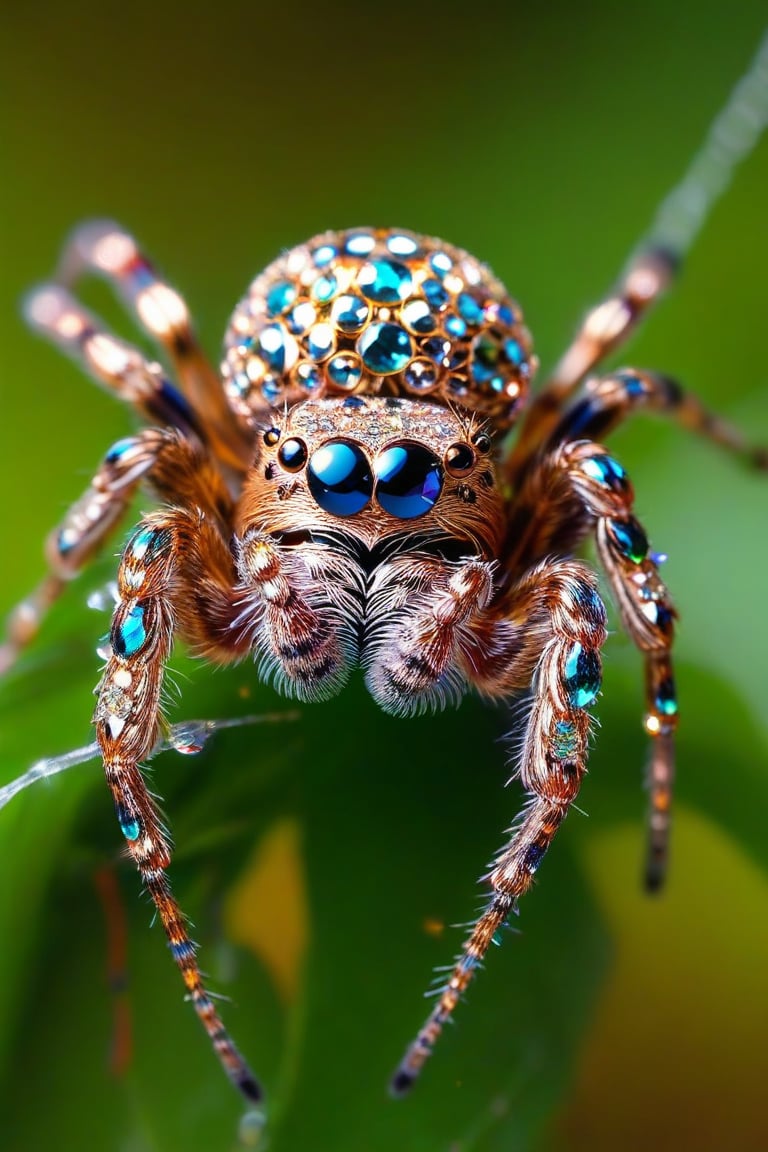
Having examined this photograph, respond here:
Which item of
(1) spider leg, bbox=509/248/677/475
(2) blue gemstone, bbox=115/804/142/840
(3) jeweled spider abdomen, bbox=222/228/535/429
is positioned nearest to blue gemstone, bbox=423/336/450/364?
(3) jeweled spider abdomen, bbox=222/228/535/429

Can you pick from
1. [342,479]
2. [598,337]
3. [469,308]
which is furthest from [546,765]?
[598,337]

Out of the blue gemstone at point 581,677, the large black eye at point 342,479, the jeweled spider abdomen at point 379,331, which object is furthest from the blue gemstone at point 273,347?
the blue gemstone at point 581,677

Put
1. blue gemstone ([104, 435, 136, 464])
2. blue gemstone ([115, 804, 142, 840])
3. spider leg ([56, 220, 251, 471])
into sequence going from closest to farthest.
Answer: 1. blue gemstone ([115, 804, 142, 840])
2. blue gemstone ([104, 435, 136, 464])
3. spider leg ([56, 220, 251, 471])

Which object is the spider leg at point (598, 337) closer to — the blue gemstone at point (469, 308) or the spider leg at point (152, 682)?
the blue gemstone at point (469, 308)

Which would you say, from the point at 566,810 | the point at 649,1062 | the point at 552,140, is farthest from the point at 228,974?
the point at 552,140

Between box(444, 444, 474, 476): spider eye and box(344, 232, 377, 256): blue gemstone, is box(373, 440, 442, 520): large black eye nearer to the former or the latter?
box(444, 444, 474, 476): spider eye

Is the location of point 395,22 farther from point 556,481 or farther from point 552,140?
point 556,481
